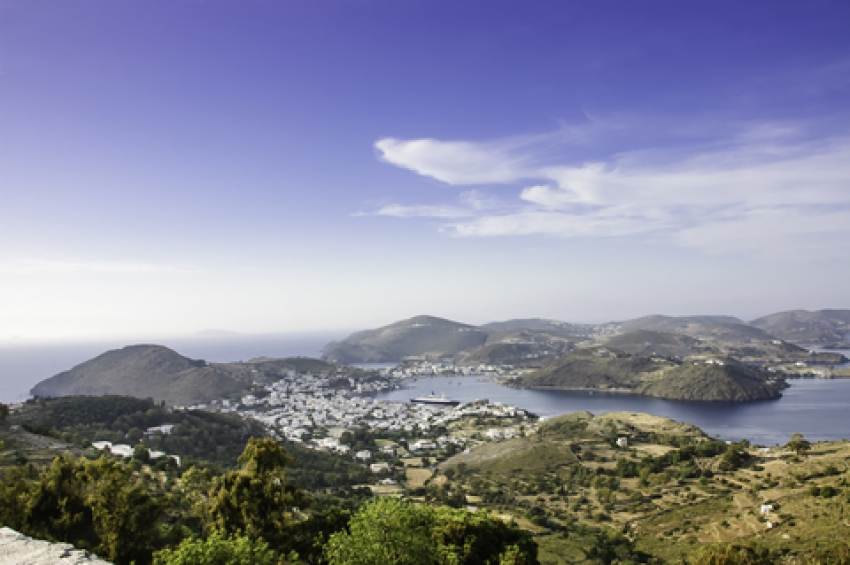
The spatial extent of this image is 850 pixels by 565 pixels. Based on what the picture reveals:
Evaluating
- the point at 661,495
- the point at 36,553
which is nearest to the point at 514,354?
the point at 661,495

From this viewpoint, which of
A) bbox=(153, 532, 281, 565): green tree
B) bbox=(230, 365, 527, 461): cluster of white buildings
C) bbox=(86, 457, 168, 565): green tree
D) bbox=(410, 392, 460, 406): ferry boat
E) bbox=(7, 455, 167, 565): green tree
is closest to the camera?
bbox=(153, 532, 281, 565): green tree

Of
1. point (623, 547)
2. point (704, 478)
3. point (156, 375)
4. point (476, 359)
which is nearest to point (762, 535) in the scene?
point (623, 547)

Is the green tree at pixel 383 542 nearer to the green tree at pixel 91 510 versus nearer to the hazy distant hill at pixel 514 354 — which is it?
the green tree at pixel 91 510

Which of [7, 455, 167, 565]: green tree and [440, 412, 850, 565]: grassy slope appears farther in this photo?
[440, 412, 850, 565]: grassy slope

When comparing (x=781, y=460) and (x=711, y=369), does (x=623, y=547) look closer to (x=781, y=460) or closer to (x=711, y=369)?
(x=781, y=460)

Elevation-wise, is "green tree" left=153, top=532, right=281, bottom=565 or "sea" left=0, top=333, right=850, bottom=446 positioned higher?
"green tree" left=153, top=532, right=281, bottom=565

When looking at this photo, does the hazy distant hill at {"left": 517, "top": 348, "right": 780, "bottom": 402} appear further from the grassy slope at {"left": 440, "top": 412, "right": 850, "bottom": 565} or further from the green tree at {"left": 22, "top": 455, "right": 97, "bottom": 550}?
the green tree at {"left": 22, "top": 455, "right": 97, "bottom": 550}

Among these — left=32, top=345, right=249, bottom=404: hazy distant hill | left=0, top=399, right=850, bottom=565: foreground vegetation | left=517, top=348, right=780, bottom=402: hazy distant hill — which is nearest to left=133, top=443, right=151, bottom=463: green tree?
left=0, top=399, right=850, bottom=565: foreground vegetation

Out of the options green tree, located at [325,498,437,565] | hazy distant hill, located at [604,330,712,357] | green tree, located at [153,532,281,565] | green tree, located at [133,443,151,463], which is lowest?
hazy distant hill, located at [604,330,712,357]

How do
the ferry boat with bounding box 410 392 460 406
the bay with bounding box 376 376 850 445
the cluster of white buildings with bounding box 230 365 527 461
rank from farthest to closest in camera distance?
the ferry boat with bounding box 410 392 460 406, the cluster of white buildings with bounding box 230 365 527 461, the bay with bounding box 376 376 850 445
